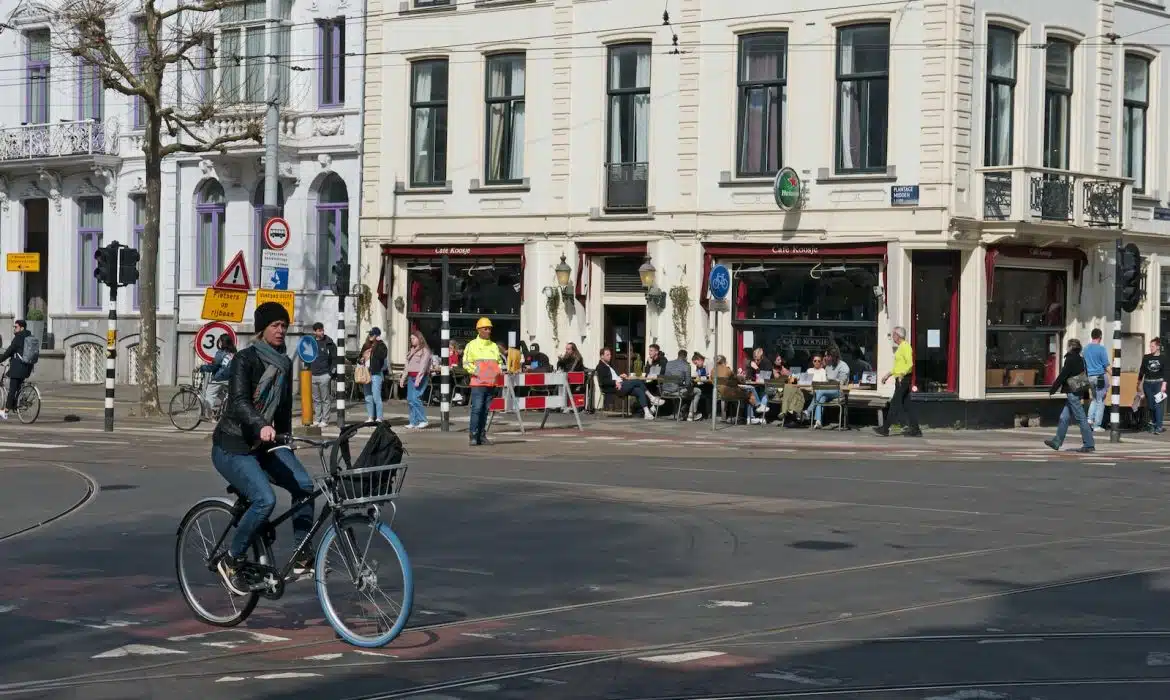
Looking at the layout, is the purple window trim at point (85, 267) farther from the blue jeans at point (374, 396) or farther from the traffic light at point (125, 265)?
Answer: the traffic light at point (125, 265)

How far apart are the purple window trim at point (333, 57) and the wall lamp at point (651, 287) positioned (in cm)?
914

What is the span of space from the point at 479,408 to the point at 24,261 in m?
23.7

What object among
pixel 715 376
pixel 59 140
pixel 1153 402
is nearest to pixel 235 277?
pixel 715 376

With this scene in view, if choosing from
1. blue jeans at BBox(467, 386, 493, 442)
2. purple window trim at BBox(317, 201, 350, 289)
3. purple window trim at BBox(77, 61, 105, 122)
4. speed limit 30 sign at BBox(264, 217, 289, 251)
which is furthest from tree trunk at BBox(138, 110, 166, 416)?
purple window trim at BBox(77, 61, 105, 122)

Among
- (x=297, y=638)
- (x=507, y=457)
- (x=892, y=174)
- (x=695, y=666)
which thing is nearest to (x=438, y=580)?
(x=297, y=638)

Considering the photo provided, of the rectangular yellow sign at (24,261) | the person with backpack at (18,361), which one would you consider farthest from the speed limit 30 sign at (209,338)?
the rectangular yellow sign at (24,261)

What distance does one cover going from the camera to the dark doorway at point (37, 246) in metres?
45.4

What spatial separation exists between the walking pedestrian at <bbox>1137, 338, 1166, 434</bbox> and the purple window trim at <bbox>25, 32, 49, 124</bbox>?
28.6 meters

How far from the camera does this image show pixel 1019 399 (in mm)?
33250

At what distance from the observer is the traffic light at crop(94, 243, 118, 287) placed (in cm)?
2862

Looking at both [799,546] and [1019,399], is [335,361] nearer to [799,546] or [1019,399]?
[1019,399]

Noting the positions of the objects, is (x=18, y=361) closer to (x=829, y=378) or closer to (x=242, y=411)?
(x=829, y=378)

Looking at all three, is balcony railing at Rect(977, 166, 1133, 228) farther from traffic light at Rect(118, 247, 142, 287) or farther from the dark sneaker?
the dark sneaker

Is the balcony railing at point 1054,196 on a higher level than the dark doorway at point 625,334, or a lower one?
higher
